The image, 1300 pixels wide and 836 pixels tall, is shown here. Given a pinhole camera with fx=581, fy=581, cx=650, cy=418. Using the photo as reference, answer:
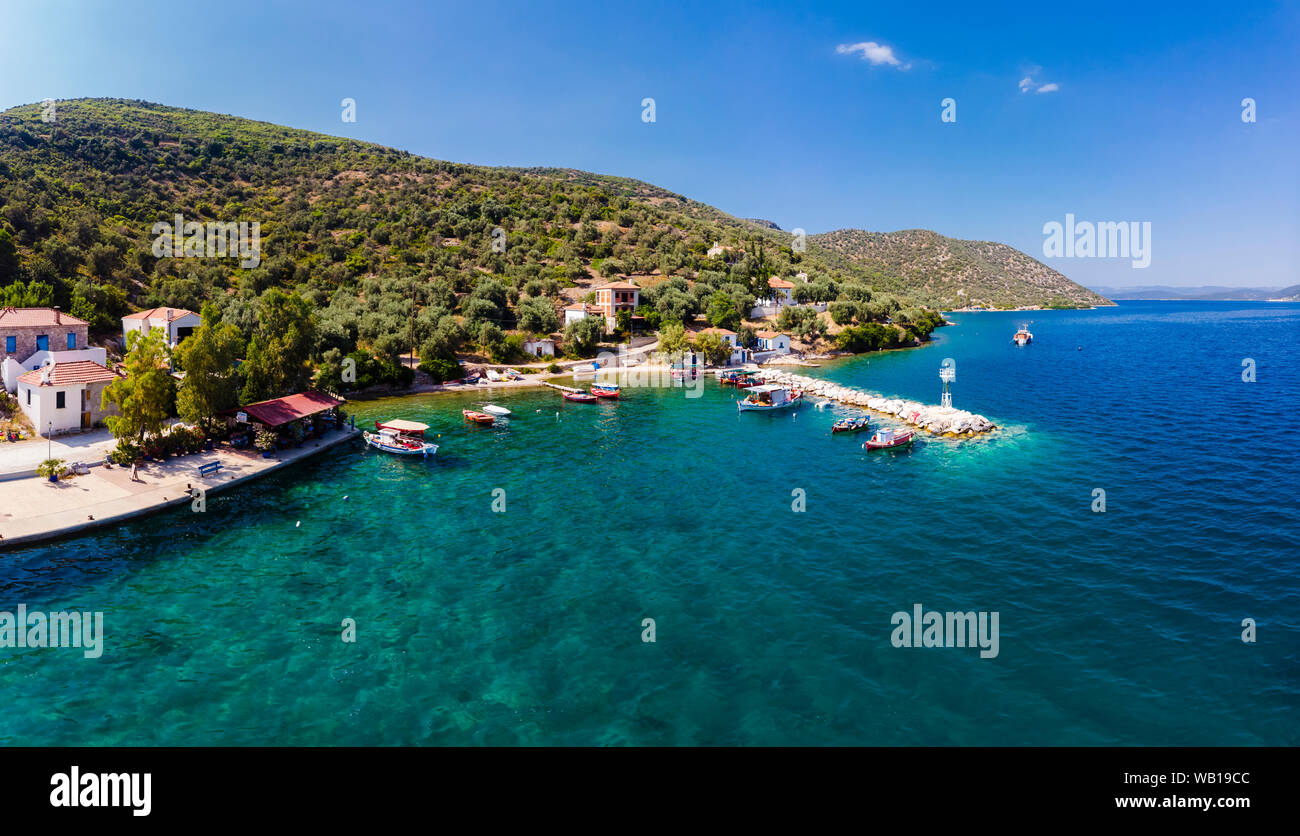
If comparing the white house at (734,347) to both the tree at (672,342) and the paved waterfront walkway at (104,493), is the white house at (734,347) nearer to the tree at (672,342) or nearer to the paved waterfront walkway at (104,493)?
the tree at (672,342)

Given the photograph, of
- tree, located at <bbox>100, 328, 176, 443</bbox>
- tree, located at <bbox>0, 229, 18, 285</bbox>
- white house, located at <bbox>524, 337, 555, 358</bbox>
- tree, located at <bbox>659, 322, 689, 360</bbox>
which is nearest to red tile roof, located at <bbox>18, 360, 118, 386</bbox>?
tree, located at <bbox>100, 328, 176, 443</bbox>

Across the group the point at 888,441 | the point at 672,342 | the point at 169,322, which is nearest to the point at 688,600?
the point at 888,441

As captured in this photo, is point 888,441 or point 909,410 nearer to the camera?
point 888,441

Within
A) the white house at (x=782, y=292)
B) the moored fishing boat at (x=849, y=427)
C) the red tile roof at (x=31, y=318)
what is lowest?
the moored fishing boat at (x=849, y=427)

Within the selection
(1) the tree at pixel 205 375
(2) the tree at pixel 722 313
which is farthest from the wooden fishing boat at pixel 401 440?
(2) the tree at pixel 722 313

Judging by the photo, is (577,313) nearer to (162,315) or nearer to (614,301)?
(614,301)

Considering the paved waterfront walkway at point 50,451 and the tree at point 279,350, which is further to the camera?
the tree at point 279,350
